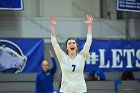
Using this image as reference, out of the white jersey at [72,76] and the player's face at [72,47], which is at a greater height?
the player's face at [72,47]

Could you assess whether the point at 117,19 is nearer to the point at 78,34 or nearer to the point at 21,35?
the point at 78,34

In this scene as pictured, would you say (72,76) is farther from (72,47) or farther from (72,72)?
(72,47)

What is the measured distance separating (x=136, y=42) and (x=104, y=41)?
115cm

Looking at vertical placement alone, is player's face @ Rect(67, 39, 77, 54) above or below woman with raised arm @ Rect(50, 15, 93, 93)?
above

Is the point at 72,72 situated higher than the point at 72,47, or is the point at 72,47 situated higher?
the point at 72,47

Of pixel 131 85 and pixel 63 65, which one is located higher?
pixel 63 65

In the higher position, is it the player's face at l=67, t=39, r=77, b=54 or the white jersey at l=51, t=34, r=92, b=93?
the player's face at l=67, t=39, r=77, b=54

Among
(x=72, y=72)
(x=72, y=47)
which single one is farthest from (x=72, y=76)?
(x=72, y=47)

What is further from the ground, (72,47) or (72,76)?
(72,47)

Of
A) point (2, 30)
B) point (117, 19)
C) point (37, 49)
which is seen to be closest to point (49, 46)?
point (37, 49)

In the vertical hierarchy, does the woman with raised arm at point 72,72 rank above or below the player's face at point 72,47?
below

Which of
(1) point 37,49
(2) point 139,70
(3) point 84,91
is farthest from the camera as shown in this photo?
(2) point 139,70

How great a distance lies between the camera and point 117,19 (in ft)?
43.5

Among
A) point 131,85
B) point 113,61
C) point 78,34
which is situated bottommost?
point 131,85
